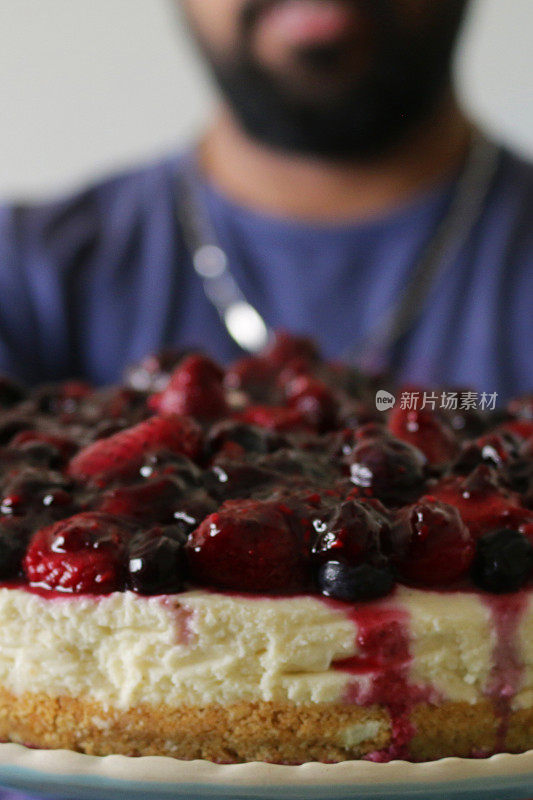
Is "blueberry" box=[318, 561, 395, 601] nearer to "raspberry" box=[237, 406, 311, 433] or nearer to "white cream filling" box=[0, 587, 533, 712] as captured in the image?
"white cream filling" box=[0, 587, 533, 712]

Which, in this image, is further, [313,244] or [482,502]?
[313,244]

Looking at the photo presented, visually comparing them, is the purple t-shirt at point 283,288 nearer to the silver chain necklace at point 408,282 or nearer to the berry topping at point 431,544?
the silver chain necklace at point 408,282

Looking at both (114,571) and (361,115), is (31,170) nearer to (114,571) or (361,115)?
(361,115)

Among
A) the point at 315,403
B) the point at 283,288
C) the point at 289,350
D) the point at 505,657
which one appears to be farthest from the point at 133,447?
the point at 283,288

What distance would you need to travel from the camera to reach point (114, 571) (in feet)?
2.68

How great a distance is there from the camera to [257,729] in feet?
2.73

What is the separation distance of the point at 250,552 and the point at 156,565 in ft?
0.27

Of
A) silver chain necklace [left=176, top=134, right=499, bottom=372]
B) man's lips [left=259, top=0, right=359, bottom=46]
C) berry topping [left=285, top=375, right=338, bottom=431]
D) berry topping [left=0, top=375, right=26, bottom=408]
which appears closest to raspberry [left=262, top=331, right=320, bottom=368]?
berry topping [left=285, top=375, right=338, bottom=431]

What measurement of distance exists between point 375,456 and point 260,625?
23 cm

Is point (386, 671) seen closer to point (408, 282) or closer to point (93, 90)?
point (408, 282)

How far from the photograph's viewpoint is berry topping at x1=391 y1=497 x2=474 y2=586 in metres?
0.81

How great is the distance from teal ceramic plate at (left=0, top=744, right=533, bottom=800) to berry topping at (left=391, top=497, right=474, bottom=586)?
6.2 inches

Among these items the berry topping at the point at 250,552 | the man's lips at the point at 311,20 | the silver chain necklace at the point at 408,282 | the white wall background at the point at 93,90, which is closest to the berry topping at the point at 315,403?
the berry topping at the point at 250,552

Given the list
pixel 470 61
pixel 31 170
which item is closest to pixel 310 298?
pixel 470 61
